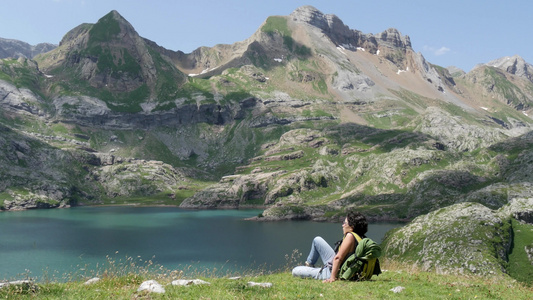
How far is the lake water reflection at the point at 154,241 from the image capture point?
94812 millimetres

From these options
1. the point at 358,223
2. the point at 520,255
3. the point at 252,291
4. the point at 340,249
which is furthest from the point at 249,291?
the point at 520,255

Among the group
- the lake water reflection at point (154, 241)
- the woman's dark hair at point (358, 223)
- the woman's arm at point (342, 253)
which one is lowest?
the lake water reflection at point (154, 241)

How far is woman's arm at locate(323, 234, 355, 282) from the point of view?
1719 centimetres

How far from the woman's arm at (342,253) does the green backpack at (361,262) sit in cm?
29

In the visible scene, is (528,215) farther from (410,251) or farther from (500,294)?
(500,294)

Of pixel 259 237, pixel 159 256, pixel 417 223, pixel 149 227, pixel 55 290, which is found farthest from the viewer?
pixel 149 227

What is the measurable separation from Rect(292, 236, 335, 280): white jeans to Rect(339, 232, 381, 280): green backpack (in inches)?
36.1

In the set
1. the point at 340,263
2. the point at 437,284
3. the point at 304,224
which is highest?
the point at 340,263

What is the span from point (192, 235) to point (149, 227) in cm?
3050

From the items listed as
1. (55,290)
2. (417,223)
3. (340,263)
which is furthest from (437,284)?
(417,223)

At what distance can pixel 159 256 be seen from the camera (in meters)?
105

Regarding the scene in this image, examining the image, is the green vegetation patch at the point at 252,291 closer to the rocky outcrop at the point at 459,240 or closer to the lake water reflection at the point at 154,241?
the rocky outcrop at the point at 459,240

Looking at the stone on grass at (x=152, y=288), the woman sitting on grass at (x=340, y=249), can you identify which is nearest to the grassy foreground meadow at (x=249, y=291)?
the stone on grass at (x=152, y=288)

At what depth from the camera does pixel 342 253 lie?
17.4 meters
